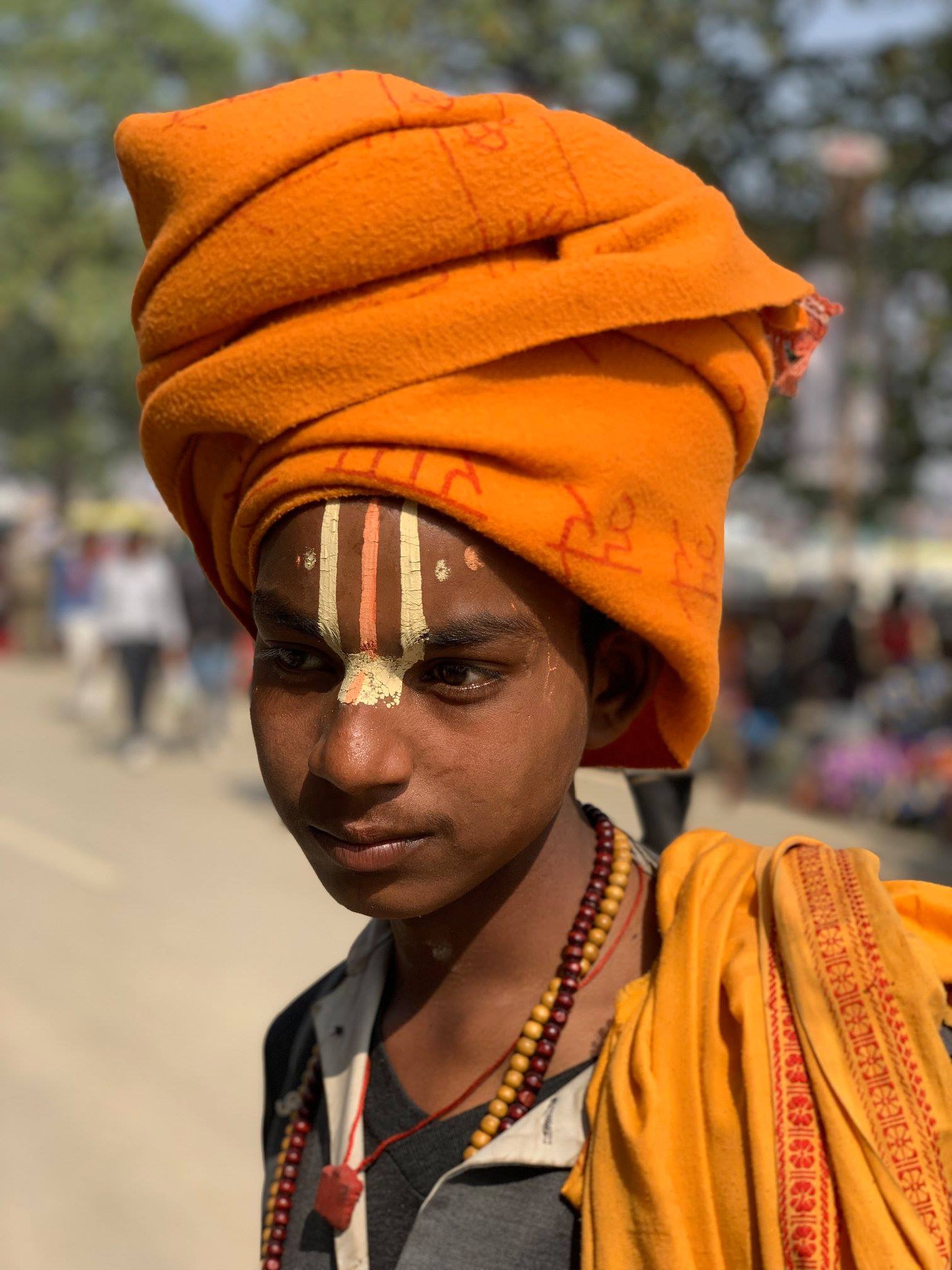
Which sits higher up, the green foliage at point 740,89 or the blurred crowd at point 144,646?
the green foliage at point 740,89

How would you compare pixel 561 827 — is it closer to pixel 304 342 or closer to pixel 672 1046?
pixel 672 1046

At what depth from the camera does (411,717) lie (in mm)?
1359

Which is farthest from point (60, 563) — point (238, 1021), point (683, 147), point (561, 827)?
point (561, 827)

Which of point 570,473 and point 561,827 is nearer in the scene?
point 570,473

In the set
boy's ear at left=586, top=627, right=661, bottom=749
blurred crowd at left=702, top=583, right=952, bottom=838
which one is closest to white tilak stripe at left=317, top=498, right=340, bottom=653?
boy's ear at left=586, top=627, right=661, bottom=749

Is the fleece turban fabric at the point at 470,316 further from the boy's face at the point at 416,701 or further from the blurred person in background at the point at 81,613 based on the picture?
the blurred person in background at the point at 81,613

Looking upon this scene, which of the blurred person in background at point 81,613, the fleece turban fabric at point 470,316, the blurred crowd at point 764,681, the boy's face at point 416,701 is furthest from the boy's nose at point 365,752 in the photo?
the blurred person in background at point 81,613

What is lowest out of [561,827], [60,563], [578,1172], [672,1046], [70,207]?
[578,1172]

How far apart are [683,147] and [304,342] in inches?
465

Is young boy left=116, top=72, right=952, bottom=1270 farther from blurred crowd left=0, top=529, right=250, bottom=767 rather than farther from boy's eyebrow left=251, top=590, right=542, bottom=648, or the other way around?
blurred crowd left=0, top=529, right=250, bottom=767

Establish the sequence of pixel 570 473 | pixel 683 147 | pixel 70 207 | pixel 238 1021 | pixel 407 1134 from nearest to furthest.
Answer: pixel 570 473 → pixel 407 1134 → pixel 238 1021 → pixel 683 147 → pixel 70 207

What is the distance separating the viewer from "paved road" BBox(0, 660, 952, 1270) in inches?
164

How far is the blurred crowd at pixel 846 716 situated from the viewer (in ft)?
26.5

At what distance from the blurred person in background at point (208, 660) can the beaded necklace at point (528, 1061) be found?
1021 centimetres
